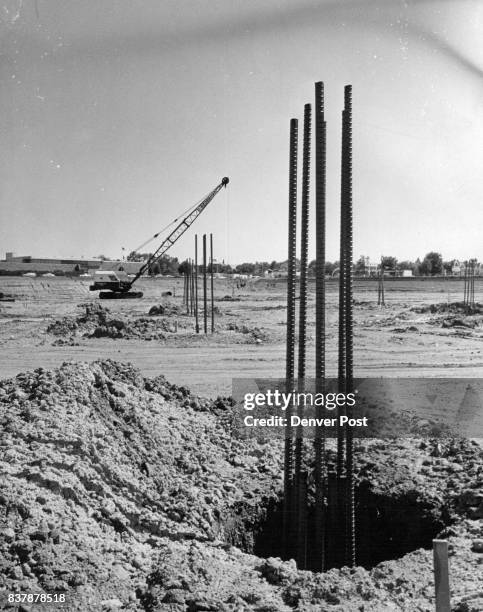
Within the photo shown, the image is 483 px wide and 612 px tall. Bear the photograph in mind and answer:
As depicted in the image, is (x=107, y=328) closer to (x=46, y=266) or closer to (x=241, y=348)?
(x=241, y=348)

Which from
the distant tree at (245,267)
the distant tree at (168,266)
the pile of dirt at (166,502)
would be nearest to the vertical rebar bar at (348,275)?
the pile of dirt at (166,502)

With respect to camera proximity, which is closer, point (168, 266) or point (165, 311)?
point (165, 311)

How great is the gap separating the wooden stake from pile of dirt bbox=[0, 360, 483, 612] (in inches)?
54.3

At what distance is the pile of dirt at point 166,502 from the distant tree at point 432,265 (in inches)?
3180

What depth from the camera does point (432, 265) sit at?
8431 centimetres

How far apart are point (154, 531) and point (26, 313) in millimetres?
25777

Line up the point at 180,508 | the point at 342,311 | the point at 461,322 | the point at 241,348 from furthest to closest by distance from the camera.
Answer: the point at 461,322
the point at 241,348
the point at 342,311
the point at 180,508

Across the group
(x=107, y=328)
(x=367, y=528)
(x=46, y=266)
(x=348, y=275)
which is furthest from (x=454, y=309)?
(x=46, y=266)

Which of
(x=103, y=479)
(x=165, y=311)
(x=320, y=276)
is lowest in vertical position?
(x=103, y=479)

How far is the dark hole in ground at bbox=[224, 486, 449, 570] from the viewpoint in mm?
5965

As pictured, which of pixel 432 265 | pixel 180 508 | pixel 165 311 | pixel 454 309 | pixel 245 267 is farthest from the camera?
pixel 245 267

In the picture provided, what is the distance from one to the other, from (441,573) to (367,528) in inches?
153

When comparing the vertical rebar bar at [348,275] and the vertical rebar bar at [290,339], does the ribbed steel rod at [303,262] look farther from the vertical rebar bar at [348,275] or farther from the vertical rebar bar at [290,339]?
the vertical rebar bar at [348,275]

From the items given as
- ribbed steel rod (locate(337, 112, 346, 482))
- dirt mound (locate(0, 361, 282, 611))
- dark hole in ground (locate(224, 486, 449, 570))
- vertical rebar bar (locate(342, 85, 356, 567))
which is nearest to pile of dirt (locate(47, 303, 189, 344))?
dirt mound (locate(0, 361, 282, 611))
